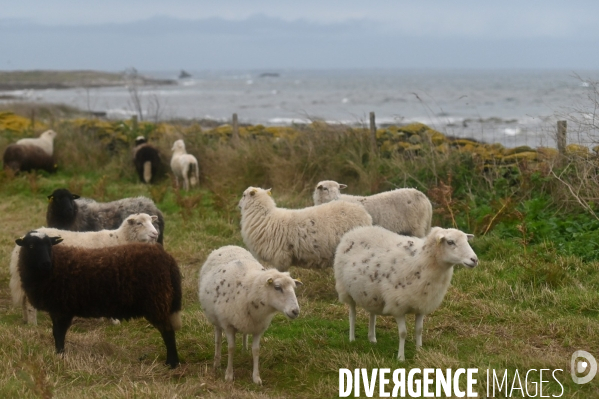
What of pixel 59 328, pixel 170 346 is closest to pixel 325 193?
pixel 170 346

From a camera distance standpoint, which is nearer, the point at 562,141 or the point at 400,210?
the point at 400,210

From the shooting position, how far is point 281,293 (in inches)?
229

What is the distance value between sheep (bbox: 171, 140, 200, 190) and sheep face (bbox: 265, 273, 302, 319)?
1032cm

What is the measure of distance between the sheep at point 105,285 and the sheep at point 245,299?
40cm

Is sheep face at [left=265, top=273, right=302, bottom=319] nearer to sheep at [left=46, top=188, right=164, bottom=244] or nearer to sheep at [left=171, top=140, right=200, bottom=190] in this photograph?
sheep at [left=46, top=188, right=164, bottom=244]

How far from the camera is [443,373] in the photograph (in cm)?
570

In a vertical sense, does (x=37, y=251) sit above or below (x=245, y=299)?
above

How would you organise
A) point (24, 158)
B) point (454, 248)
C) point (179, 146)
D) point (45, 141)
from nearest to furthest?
1. point (454, 248)
2. point (179, 146)
3. point (24, 158)
4. point (45, 141)

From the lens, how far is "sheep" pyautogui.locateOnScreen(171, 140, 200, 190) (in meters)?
15.9

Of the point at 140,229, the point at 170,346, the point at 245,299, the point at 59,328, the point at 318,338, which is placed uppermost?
the point at 140,229

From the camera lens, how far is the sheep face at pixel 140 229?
7891 millimetres

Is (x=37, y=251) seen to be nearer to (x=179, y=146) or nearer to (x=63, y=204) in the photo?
(x=63, y=204)

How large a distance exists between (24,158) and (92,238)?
1089cm

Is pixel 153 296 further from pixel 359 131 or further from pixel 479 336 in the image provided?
pixel 359 131
